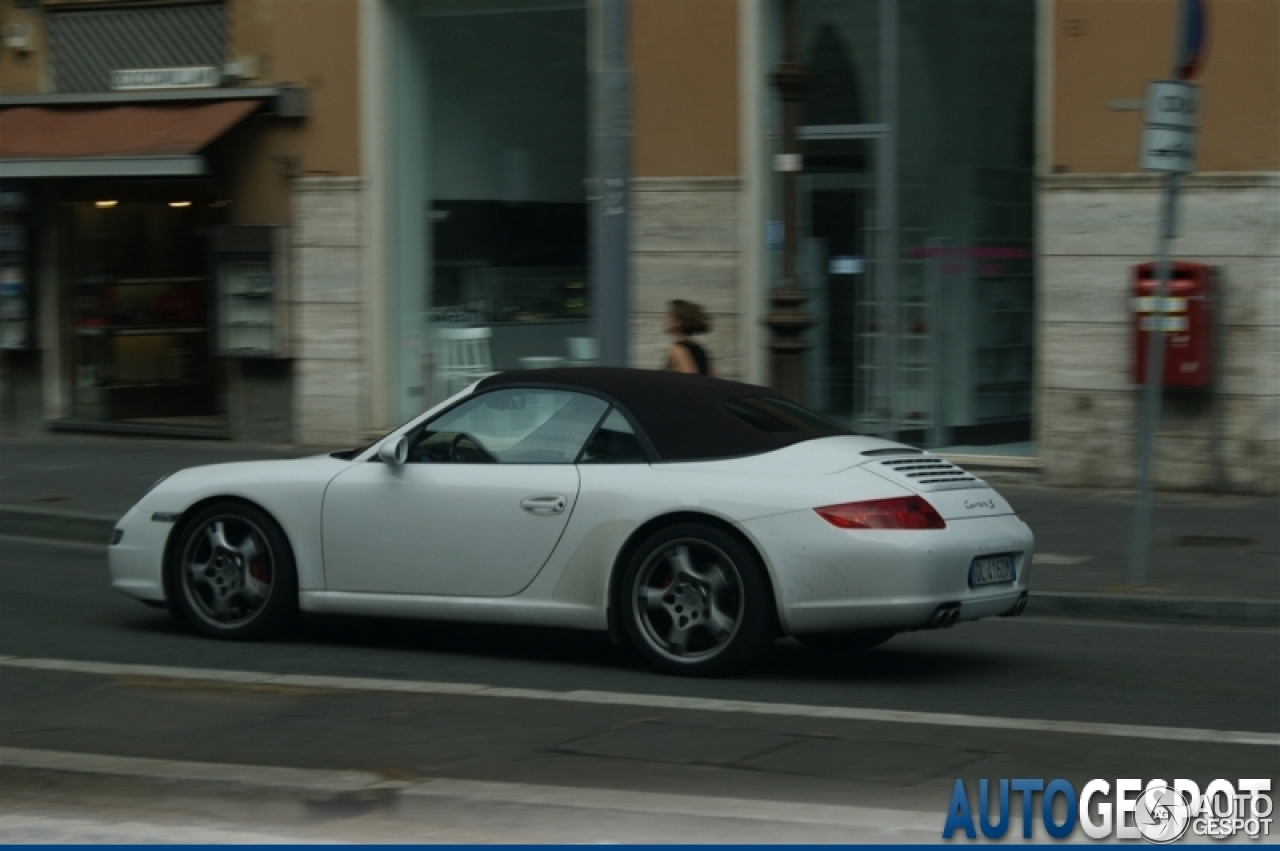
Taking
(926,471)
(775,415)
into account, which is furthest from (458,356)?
(926,471)

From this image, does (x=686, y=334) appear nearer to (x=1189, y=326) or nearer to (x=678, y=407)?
(x=678, y=407)

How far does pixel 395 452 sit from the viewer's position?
29.0 ft

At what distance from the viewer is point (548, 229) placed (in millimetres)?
18125

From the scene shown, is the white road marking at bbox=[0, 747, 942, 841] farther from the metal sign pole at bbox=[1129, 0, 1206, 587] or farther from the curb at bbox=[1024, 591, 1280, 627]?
the metal sign pole at bbox=[1129, 0, 1206, 587]

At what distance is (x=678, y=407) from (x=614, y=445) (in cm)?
33

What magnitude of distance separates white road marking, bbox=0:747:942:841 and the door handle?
235 cm

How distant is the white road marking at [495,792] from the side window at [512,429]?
260cm

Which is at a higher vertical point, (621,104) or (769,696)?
(621,104)

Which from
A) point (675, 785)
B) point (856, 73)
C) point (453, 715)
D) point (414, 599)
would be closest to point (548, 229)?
point (856, 73)

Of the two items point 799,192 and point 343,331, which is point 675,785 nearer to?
point 799,192

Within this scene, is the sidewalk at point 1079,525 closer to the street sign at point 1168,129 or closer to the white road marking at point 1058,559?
the white road marking at point 1058,559

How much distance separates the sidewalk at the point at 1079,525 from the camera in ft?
34.9

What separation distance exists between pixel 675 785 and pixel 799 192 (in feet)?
36.7

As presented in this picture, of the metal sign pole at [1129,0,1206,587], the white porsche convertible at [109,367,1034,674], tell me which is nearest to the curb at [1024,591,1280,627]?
the metal sign pole at [1129,0,1206,587]
